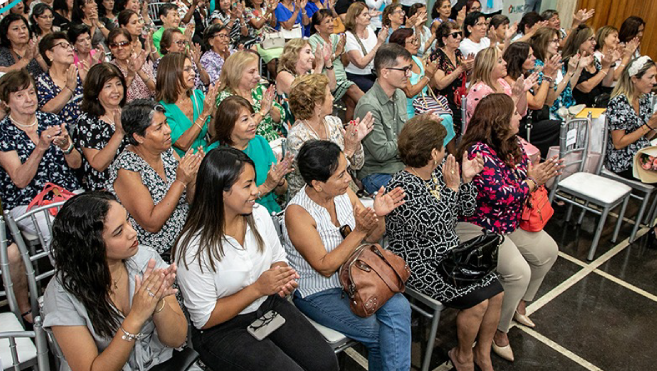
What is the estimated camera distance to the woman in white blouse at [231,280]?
7.41 ft

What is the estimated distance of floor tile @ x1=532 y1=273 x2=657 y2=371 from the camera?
10.4 feet

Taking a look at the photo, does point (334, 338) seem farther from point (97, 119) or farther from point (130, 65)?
point (130, 65)

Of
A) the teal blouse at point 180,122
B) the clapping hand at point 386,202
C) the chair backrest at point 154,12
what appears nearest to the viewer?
the clapping hand at point 386,202

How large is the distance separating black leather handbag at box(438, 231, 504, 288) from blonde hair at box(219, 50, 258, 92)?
6.82ft

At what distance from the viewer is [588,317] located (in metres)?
3.52

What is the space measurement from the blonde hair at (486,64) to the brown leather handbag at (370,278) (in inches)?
103

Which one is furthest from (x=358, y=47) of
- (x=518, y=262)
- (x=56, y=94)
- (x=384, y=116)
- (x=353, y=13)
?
(x=518, y=262)

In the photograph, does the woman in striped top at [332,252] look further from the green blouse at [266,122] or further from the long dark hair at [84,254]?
the green blouse at [266,122]

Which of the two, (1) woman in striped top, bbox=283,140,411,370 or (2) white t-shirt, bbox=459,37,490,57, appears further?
(2) white t-shirt, bbox=459,37,490,57

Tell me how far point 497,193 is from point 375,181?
3.09 feet

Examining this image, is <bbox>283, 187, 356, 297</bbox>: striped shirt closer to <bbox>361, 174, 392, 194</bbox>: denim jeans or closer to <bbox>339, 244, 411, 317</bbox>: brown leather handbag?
<bbox>339, 244, 411, 317</bbox>: brown leather handbag

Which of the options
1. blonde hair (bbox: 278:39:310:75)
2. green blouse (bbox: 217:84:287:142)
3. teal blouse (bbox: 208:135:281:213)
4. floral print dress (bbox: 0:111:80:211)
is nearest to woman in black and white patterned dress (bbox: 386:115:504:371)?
teal blouse (bbox: 208:135:281:213)

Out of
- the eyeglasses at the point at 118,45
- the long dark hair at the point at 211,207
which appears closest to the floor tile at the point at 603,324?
the long dark hair at the point at 211,207

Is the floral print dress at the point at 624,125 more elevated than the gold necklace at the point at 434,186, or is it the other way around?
the gold necklace at the point at 434,186
